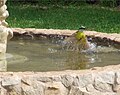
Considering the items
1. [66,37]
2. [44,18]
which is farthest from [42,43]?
[44,18]

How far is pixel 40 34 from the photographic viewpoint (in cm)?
804

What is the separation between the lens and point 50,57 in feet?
21.1

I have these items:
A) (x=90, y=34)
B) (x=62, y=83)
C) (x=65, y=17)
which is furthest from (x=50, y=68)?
(x=65, y=17)

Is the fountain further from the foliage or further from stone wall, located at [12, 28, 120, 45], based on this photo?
the foliage

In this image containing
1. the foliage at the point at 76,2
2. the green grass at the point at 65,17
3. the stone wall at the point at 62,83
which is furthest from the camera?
the foliage at the point at 76,2

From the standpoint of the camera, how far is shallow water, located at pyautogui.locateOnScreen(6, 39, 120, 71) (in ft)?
18.8

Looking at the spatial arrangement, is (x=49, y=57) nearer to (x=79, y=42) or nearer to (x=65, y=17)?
(x=79, y=42)

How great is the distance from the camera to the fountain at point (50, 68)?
4703 millimetres

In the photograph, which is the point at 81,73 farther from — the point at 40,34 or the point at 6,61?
the point at 40,34

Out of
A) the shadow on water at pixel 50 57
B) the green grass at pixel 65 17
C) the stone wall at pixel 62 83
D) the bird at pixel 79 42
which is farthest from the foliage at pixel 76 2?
the stone wall at pixel 62 83

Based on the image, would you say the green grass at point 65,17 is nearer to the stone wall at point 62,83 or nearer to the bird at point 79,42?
the bird at point 79,42

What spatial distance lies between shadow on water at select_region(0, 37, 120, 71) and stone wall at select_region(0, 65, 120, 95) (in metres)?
0.74

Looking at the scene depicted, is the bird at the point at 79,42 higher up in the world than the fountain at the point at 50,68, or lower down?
higher up

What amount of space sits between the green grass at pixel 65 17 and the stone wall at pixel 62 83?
6.61 meters
